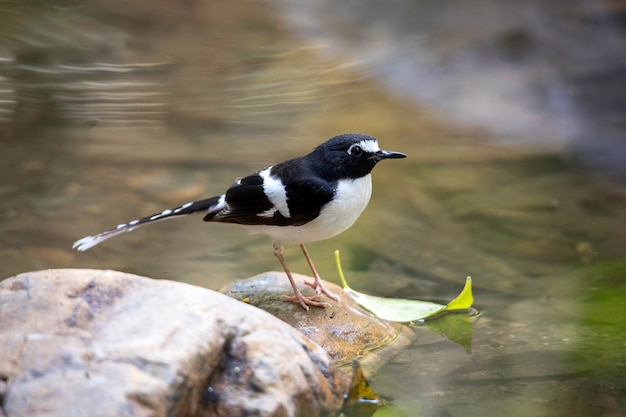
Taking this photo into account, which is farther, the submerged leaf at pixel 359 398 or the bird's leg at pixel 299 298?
the bird's leg at pixel 299 298

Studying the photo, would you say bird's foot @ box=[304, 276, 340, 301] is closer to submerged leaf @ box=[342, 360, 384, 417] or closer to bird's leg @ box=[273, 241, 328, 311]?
bird's leg @ box=[273, 241, 328, 311]

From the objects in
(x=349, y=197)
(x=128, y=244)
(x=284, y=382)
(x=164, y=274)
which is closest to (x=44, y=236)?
(x=128, y=244)

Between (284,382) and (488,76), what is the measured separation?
21.5 ft

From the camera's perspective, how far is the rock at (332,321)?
4.62m

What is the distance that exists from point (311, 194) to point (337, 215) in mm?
187

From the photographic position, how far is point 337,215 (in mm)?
4555

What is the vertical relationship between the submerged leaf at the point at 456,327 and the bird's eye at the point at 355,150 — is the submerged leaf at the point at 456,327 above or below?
below

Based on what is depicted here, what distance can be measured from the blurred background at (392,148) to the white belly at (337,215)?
848 millimetres

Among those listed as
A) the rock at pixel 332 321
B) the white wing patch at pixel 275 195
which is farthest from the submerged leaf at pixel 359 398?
the white wing patch at pixel 275 195

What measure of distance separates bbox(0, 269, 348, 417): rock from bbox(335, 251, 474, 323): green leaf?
4.02 feet

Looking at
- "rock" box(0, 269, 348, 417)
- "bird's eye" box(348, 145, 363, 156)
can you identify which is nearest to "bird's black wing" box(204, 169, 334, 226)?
"bird's eye" box(348, 145, 363, 156)

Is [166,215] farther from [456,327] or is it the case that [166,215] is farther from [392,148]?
[392,148]

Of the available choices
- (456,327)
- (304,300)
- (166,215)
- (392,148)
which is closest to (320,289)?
(304,300)

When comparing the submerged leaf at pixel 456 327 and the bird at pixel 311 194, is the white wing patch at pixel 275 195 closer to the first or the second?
the bird at pixel 311 194
